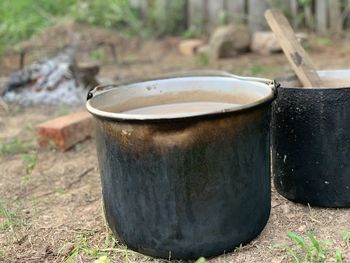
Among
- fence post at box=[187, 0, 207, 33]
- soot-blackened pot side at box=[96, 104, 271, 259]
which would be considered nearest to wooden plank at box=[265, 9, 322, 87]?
soot-blackened pot side at box=[96, 104, 271, 259]

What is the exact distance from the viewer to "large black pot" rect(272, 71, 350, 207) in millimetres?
2066

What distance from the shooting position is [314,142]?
6.96 feet

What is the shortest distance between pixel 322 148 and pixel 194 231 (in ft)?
2.25

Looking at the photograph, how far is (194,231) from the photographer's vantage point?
1810 mm

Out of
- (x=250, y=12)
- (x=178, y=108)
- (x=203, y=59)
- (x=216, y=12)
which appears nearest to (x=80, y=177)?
(x=178, y=108)

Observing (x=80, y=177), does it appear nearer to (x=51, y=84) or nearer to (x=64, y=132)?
(x=64, y=132)

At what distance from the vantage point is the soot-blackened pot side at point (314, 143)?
2066mm

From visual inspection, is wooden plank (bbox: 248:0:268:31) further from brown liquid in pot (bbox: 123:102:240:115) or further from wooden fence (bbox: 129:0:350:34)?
brown liquid in pot (bbox: 123:102:240:115)

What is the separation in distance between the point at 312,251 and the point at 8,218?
1392mm

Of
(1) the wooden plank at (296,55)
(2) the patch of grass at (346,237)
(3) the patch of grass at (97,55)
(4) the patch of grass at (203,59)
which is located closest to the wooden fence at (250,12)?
(4) the patch of grass at (203,59)

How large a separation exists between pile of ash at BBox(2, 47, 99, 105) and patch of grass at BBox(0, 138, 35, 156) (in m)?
0.91

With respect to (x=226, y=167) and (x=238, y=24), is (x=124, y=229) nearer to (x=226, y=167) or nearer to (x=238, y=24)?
(x=226, y=167)

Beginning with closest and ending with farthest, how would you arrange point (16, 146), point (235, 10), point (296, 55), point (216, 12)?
point (296, 55), point (16, 146), point (235, 10), point (216, 12)

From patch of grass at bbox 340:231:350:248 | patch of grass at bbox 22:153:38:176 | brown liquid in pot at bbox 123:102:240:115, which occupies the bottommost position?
patch of grass at bbox 22:153:38:176
